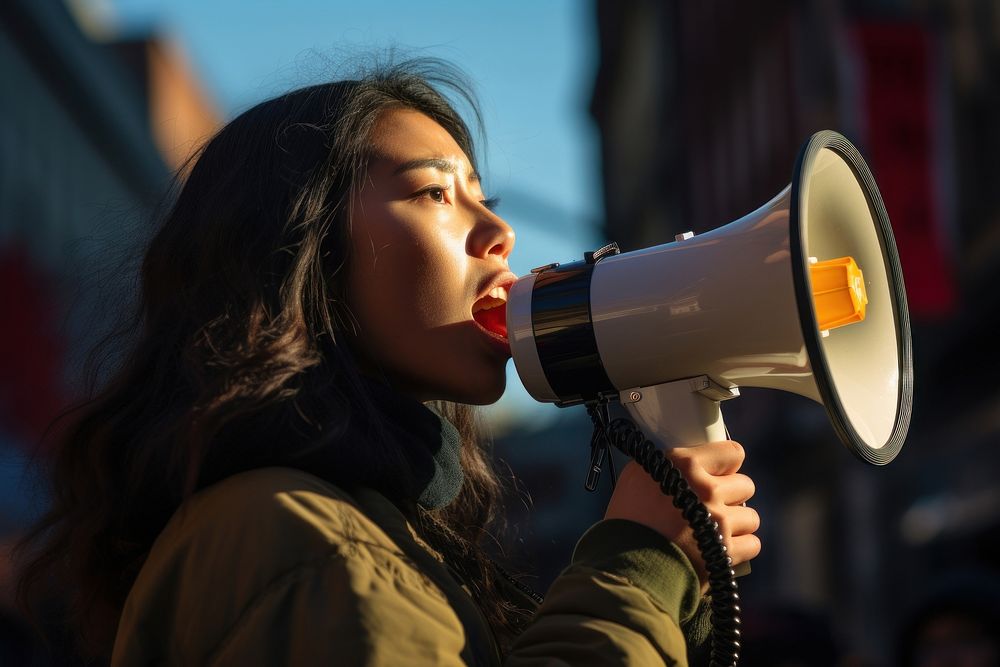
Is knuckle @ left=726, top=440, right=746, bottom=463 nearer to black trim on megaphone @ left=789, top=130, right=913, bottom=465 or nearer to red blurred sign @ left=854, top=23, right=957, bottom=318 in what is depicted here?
black trim on megaphone @ left=789, top=130, right=913, bottom=465

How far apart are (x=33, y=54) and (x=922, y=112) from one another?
17804 mm

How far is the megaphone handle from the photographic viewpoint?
1853 millimetres

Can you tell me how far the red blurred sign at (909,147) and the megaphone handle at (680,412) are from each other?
6.96 m

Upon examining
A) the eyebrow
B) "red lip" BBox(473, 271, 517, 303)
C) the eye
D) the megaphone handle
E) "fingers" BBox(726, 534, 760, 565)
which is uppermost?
the eyebrow

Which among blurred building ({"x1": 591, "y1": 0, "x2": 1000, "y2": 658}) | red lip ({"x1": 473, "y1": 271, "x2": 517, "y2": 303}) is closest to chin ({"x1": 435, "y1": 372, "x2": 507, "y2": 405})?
red lip ({"x1": 473, "y1": 271, "x2": 517, "y2": 303})

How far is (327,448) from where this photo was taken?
168 cm

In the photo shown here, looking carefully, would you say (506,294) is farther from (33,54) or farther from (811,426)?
(33,54)

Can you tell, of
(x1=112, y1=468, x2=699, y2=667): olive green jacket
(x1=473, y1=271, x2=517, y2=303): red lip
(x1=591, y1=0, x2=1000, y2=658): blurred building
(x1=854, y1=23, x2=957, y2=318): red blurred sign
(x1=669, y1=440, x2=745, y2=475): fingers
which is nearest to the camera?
(x1=112, y1=468, x2=699, y2=667): olive green jacket

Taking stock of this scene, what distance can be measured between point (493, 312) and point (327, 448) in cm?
46

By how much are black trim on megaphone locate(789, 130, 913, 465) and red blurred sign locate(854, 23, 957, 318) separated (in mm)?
6671

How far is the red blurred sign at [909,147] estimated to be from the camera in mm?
8625

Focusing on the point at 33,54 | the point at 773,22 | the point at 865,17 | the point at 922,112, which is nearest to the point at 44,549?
the point at 922,112

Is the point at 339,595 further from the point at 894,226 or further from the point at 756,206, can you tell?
the point at 756,206

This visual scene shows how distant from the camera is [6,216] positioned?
20.5 m
